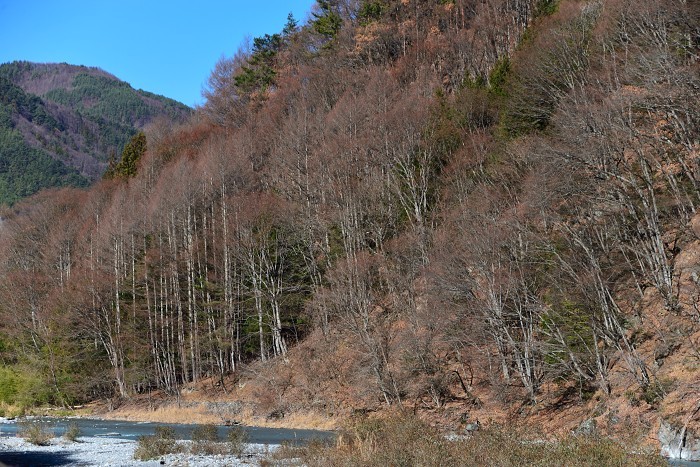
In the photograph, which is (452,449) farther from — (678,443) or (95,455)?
(95,455)

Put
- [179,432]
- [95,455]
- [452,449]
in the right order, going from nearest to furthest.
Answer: [452,449]
[95,455]
[179,432]

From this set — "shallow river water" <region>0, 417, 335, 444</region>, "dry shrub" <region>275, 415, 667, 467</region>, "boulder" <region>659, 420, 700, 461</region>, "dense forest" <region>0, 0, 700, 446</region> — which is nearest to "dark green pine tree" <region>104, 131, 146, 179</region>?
"dense forest" <region>0, 0, 700, 446</region>

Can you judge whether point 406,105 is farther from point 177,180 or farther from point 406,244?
point 177,180

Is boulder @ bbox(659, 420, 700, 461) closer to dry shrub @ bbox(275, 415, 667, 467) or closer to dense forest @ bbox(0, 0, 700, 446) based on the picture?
dense forest @ bbox(0, 0, 700, 446)

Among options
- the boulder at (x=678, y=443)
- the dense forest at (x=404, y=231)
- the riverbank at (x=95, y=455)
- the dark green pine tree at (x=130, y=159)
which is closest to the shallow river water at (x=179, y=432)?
the riverbank at (x=95, y=455)

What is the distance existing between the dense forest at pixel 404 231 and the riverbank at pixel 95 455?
1131 centimetres

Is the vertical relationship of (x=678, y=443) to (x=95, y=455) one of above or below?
below

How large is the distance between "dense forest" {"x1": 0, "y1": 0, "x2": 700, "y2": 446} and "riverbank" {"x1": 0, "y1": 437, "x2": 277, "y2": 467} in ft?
37.1

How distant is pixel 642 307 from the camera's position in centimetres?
2400

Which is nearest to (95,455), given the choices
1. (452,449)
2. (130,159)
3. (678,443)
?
(452,449)

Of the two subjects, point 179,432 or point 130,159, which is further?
point 130,159

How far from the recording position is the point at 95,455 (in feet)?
71.9

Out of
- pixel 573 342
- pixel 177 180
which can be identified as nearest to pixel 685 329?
pixel 573 342

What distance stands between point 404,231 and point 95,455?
23769 mm
